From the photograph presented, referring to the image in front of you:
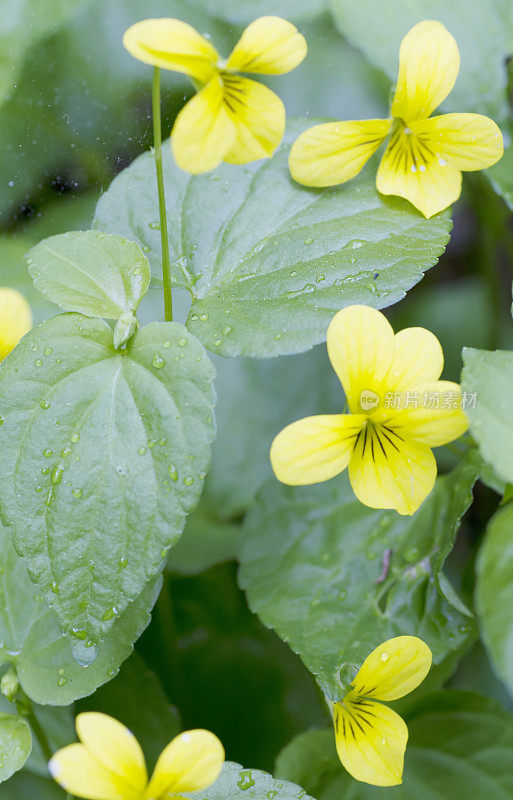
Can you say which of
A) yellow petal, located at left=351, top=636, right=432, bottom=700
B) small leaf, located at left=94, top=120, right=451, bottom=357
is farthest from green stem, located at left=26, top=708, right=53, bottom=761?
small leaf, located at left=94, top=120, right=451, bottom=357

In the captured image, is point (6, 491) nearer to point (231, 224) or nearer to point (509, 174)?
point (231, 224)

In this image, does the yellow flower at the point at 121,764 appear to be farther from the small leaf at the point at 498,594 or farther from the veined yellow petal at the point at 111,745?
the small leaf at the point at 498,594

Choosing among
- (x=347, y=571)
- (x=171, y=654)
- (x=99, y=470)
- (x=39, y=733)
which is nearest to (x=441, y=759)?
(x=347, y=571)

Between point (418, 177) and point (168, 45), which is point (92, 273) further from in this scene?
point (418, 177)

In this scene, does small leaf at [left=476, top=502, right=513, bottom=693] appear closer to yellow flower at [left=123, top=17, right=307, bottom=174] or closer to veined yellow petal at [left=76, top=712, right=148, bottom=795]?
veined yellow petal at [left=76, top=712, right=148, bottom=795]

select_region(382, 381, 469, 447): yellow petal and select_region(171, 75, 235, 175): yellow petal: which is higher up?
select_region(171, 75, 235, 175): yellow petal

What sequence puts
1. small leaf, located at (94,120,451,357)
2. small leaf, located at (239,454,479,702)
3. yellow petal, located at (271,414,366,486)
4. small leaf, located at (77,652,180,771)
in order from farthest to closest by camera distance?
small leaf, located at (77,652,180,771)
small leaf, located at (239,454,479,702)
small leaf, located at (94,120,451,357)
yellow petal, located at (271,414,366,486)
